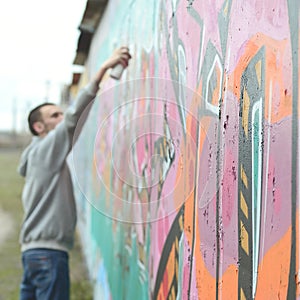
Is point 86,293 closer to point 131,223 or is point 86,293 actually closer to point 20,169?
point 20,169

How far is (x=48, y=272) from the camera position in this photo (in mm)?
4277

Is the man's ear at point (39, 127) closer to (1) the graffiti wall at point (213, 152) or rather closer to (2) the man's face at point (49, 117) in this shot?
(2) the man's face at point (49, 117)

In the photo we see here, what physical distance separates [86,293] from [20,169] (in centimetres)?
253

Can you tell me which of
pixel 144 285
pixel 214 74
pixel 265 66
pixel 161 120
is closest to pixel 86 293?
pixel 144 285

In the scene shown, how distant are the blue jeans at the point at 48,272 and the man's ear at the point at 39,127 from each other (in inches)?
31.8

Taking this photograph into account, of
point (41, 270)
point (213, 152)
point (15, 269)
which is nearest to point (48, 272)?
point (41, 270)

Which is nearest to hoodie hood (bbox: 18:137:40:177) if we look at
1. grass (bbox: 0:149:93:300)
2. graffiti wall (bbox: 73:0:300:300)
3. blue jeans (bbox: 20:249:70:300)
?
blue jeans (bbox: 20:249:70:300)

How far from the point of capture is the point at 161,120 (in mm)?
2912

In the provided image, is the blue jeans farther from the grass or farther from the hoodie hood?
the grass

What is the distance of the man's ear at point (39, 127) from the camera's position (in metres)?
4.56

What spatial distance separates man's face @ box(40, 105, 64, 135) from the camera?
179 inches

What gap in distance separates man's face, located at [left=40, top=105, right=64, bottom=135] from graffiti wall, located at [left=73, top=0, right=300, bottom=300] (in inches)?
27.7

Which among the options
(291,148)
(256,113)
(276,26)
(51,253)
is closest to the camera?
(291,148)

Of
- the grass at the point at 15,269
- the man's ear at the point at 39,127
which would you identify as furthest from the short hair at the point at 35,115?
the grass at the point at 15,269
